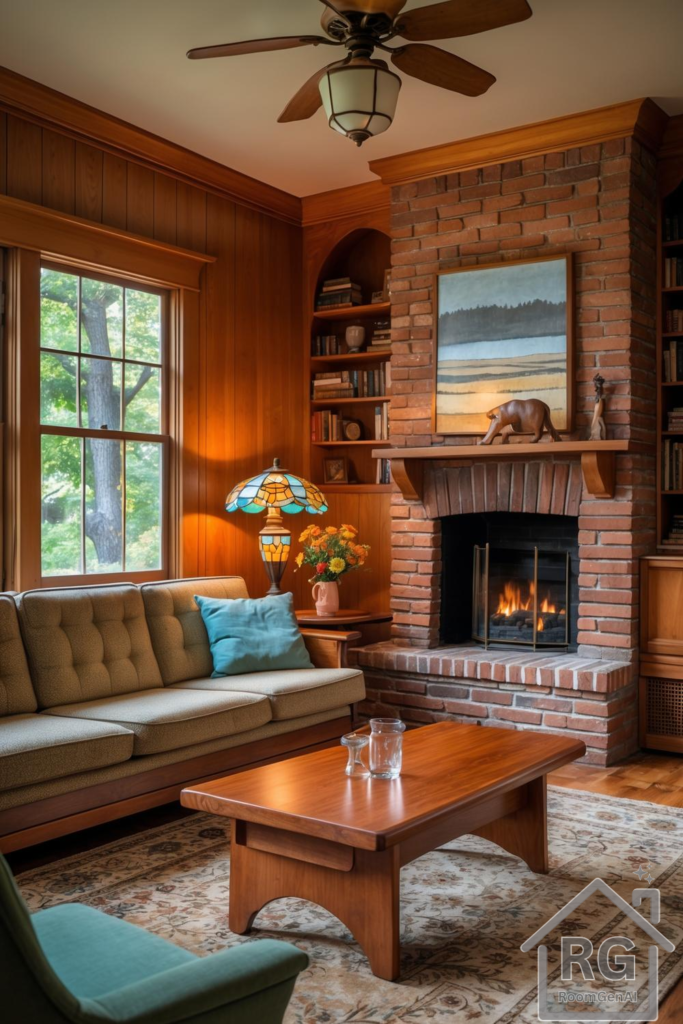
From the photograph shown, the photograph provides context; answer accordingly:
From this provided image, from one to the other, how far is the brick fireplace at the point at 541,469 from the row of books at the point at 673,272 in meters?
0.11

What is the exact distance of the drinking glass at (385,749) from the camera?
8.92 feet

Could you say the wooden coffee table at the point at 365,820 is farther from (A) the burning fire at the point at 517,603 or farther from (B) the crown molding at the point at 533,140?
(B) the crown molding at the point at 533,140

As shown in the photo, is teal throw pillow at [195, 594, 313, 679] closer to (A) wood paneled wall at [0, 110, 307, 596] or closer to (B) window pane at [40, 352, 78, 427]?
(A) wood paneled wall at [0, 110, 307, 596]

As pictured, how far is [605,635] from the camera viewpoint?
4.67 metres

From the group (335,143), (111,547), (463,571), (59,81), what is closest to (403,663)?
(463,571)

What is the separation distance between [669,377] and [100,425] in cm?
290

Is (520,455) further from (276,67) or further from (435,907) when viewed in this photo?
(435,907)

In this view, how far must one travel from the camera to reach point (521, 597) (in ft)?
16.9

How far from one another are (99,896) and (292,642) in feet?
5.64

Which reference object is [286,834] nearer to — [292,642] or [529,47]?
[292,642]

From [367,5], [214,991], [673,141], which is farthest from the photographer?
[673,141]

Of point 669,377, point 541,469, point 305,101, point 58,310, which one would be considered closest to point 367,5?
point 305,101

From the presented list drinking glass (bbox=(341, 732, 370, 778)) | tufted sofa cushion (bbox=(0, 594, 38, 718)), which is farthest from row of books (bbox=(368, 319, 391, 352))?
drinking glass (bbox=(341, 732, 370, 778))

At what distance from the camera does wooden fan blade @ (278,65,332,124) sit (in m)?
3.24
